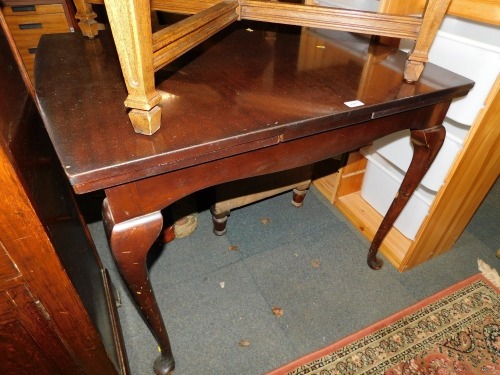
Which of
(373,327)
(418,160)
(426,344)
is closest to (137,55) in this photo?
(418,160)

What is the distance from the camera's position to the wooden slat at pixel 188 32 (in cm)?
61

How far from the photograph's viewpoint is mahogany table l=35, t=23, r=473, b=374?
59 cm

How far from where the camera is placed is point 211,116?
0.67 m

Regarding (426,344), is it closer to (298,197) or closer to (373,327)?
(373,327)

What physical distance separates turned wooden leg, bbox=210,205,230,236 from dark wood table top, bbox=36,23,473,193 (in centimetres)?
74

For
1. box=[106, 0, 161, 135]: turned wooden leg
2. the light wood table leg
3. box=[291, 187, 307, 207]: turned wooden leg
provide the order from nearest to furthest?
box=[106, 0, 161, 135]: turned wooden leg
the light wood table leg
box=[291, 187, 307, 207]: turned wooden leg

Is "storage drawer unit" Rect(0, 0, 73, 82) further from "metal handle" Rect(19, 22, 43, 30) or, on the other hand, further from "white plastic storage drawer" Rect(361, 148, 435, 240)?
"white plastic storage drawer" Rect(361, 148, 435, 240)

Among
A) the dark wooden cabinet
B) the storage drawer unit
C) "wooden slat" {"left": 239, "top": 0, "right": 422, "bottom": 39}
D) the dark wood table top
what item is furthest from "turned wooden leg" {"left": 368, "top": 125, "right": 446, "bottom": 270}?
the storage drawer unit

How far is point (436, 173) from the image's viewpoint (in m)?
1.24

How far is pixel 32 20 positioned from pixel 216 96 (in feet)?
7.68

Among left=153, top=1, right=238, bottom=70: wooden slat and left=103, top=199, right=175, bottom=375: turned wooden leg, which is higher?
left=153, top=1, right=238, bottom=70: wooden slat

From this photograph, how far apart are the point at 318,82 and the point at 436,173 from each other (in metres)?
0.71

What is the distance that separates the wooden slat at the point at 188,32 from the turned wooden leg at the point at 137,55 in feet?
0.20

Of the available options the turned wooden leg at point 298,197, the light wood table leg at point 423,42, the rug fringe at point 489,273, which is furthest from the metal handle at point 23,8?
the rug fringe at point 489,273
